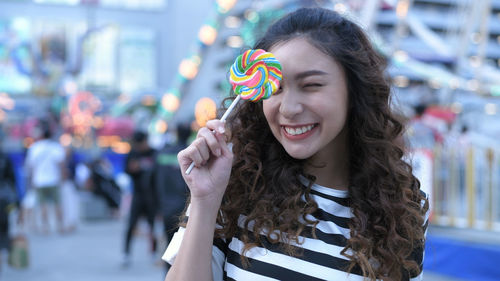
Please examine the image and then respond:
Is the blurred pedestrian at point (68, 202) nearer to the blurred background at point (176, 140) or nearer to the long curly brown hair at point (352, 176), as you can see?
the blurred background at point (176, 140)

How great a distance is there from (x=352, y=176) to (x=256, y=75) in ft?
1.52

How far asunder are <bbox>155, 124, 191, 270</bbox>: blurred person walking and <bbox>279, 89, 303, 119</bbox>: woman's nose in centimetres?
400

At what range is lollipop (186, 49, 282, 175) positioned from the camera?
1.48m

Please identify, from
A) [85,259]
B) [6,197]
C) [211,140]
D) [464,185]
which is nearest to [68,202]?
[85,259]

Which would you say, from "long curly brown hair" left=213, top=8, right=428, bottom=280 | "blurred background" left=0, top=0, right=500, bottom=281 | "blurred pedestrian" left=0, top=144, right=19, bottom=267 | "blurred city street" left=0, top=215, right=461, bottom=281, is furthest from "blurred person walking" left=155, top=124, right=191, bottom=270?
"long curly brown hair" left=213, top=8, right=428, bottom=280

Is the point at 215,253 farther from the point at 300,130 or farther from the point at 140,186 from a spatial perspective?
the point at 140,186

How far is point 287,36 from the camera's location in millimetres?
1580

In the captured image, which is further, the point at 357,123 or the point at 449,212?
the point at 449,212

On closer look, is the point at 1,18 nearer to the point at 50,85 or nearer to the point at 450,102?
the point at 50,85

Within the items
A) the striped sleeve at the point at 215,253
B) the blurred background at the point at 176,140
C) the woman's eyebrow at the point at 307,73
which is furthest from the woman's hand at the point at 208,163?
the blurred background at the point at 176,140

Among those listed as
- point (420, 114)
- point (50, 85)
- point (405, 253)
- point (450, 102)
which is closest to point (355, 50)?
point (405, 253)

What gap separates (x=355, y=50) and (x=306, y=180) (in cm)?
41

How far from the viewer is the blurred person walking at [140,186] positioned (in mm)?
6809

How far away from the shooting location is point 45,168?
841 centimetres
